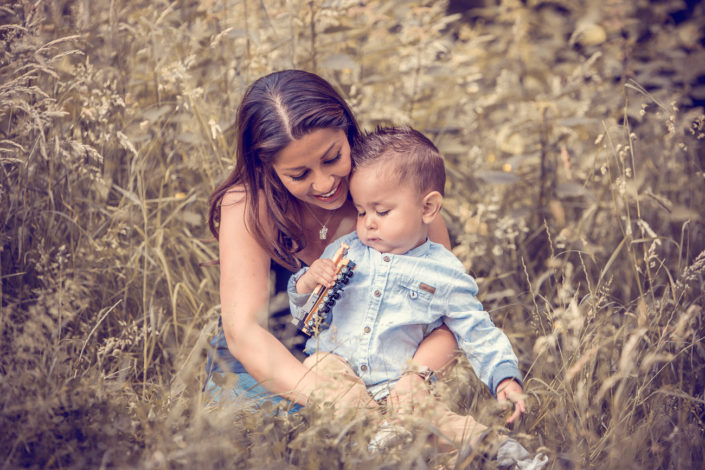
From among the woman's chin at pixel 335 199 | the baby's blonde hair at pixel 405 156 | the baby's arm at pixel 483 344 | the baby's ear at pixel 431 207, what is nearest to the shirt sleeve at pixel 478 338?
the baby's arm at pixel 483 344

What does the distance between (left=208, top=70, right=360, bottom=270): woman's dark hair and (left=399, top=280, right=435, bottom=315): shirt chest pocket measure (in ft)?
1.37

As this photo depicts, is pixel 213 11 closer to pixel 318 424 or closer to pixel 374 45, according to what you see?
pixel 374 45

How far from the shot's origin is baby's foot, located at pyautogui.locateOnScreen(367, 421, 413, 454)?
1.69m

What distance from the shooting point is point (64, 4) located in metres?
2.75

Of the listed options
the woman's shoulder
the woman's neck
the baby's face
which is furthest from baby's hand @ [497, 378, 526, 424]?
the woman's shoulder

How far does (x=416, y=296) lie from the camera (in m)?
2.03

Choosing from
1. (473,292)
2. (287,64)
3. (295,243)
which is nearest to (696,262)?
(473,292)

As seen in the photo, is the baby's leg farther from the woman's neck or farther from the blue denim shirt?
the woman's neck

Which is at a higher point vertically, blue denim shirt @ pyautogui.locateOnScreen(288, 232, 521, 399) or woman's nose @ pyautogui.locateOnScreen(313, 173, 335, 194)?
woman's nose @ pyautogui.locateOnScreen(313, 173, 335, 194)

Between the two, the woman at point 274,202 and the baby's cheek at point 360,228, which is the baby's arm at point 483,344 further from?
Answer: the baby's cheek at point 360,228

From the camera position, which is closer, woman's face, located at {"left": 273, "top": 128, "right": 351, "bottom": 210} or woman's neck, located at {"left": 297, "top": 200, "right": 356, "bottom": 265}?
woman's face, located at {"left": 273, "top": 128, "right": 351, "bottom": 210}

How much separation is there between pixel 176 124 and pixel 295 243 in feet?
3.42

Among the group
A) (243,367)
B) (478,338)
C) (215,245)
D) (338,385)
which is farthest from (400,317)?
(215,245)

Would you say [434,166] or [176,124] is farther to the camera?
[176,124]
